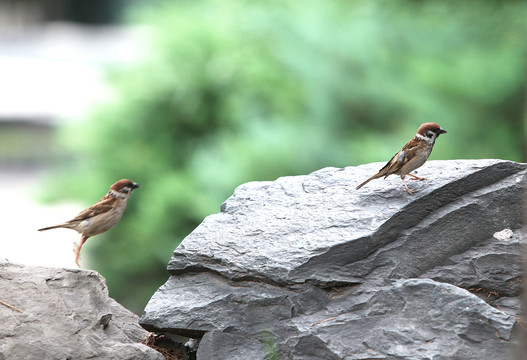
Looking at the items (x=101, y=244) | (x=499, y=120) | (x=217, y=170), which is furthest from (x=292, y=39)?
(x=101, y=244)

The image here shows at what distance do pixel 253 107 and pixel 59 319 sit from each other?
20.3ft

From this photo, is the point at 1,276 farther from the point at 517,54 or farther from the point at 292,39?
the point at 517,54

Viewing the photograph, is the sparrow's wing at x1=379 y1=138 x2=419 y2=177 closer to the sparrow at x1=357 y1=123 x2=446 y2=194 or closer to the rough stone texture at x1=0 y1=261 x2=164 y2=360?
the sparrow at x1=357 y1=123 x2=446 y2=194

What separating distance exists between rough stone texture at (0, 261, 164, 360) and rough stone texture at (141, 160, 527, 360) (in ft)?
0.80

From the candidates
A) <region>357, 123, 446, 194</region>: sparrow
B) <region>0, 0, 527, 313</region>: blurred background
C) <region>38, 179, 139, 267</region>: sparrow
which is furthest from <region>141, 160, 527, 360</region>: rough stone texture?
<region>0, 0, 527, 313</region>: blurred background

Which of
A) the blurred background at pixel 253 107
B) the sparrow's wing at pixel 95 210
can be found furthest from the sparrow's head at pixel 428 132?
the blurred background at pixel 253 107

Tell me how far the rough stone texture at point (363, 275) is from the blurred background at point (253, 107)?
11.7 ft

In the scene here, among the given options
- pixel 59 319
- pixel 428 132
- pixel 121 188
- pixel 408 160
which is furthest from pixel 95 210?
pixel 428 132

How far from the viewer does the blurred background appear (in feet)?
28.2

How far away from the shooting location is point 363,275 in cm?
396

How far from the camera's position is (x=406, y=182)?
4.54m

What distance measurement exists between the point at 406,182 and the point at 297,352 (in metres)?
1.40

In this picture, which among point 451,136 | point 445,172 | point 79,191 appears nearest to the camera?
point 445,172

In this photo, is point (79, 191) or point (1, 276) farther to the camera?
point (79, 191)
